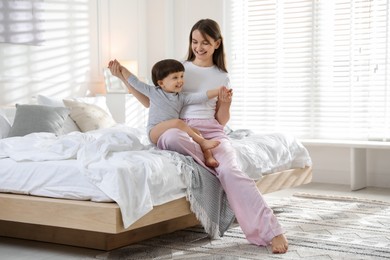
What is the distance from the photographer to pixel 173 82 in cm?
346

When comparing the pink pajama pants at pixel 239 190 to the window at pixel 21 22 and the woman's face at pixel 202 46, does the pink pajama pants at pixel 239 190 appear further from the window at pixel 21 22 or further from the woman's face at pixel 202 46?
the window at pixel 21 22

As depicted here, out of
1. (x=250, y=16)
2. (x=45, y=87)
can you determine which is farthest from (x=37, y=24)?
(x=250, y=16)

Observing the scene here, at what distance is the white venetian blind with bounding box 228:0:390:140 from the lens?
18.5ft

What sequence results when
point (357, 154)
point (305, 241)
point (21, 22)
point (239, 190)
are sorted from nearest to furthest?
point (239, 190) → point (305, 241) → point (21, 22) → point (357, 154)

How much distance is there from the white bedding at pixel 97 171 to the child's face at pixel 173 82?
0.32 meters

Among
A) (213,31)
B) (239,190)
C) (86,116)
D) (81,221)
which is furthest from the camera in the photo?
(86,116)

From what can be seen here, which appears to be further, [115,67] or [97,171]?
[115,67]

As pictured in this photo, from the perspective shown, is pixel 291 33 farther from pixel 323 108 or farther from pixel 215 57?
pixel 215 57

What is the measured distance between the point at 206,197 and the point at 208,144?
0.27m

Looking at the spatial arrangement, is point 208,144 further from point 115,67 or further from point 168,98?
point 115,67

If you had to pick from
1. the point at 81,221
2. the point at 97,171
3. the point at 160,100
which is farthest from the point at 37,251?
the point at 160,100

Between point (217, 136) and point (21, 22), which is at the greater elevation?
point (21, 22)

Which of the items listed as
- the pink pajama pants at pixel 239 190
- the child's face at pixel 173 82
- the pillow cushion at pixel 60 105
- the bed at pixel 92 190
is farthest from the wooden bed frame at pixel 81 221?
the pillow cushion at pixel 60 105

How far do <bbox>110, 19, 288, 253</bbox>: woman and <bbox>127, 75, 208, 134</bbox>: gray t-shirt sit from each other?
0.27 feet
